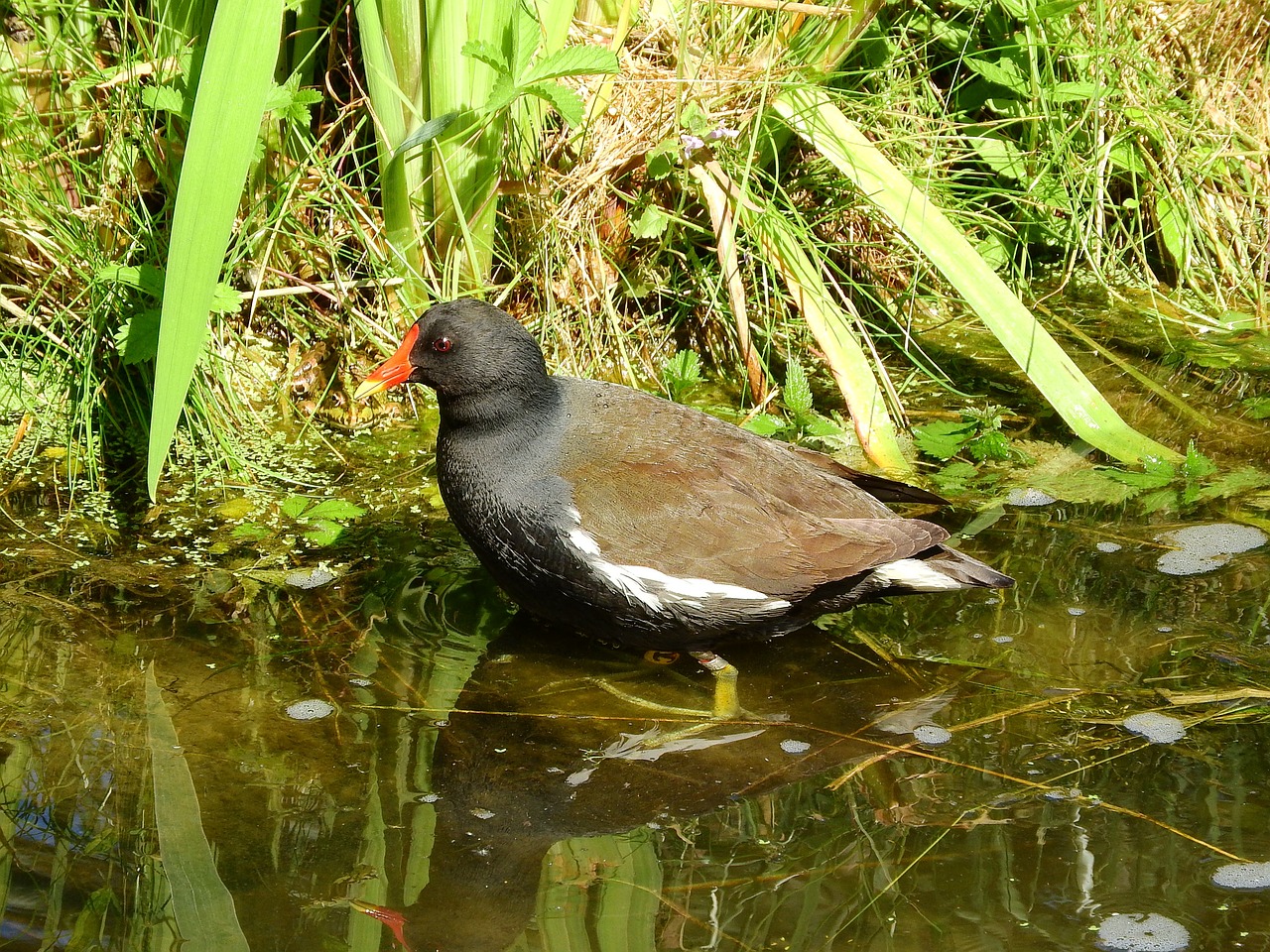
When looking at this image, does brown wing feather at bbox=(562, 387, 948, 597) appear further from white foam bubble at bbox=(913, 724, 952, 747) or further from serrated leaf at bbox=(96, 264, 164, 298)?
serrated leaf at bbox=(96, 264, 164, 298)

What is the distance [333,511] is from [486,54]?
1.29 metres

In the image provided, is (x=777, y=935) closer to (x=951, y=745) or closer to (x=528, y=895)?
(x=528, y=895)

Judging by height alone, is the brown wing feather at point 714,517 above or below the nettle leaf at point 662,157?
below

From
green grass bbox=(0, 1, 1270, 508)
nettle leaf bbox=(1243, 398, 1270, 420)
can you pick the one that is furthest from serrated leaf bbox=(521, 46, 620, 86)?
nettle leaf bbox=(1243, 398, 1270, 420)

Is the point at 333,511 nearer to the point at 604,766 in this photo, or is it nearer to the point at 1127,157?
the point at 604,766

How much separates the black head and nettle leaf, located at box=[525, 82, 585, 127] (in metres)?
0.72

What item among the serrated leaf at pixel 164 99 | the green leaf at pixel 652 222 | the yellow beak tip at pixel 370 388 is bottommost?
the yellow beak tip at pixel 370 388

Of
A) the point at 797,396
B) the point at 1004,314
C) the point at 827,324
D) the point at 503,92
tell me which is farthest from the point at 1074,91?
the point at 503,92

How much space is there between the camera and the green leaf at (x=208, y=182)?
2846 mm

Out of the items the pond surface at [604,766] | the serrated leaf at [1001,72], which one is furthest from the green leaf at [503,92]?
the serrated leaf at [1001,72]

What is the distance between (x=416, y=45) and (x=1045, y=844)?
263cm

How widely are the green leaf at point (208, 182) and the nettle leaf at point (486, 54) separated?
2.01 feet

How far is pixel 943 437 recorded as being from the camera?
13.1 ft

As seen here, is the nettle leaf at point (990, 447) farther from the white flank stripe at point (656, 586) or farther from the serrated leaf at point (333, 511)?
the serrated leaf at point (333, 511)
